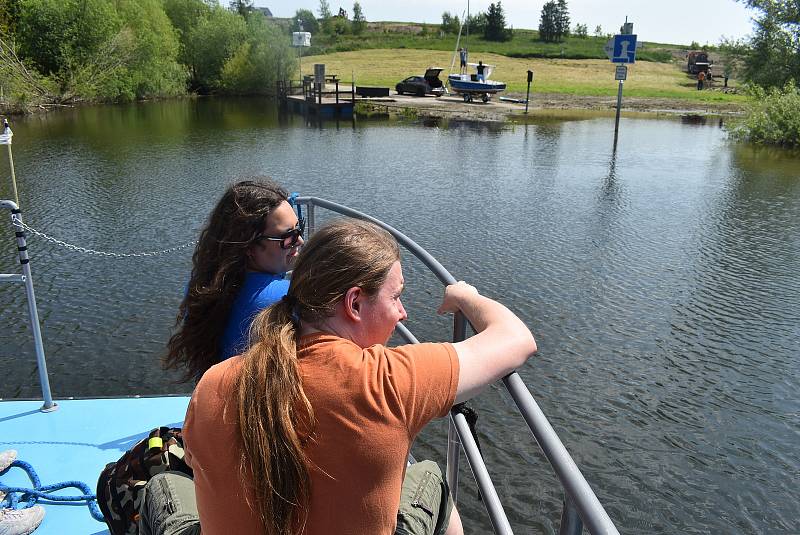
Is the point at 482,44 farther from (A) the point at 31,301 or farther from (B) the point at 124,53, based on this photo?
(A) the point at 31,301

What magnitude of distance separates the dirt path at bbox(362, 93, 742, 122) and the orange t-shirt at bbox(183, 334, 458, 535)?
1335 inches

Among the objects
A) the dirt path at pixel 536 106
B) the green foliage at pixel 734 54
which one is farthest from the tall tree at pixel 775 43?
the dirt path at pixel 536 106

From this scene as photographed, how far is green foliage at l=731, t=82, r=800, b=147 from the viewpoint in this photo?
23.8m

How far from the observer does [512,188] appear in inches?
631

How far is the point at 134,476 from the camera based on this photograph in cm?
209

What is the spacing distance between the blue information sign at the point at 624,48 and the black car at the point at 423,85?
76.7ft

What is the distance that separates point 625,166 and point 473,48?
2491 inches

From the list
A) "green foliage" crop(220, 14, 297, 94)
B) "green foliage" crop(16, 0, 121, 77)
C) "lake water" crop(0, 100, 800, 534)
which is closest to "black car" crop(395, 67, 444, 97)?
"green foliage" crop(220, 14, 297, 94)

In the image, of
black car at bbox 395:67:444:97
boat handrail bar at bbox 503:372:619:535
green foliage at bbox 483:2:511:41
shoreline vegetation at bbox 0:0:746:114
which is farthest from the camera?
green foliage at bbox 483:2:511:41

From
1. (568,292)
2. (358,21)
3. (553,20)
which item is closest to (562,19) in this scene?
(553,20)

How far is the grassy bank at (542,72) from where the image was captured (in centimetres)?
5347

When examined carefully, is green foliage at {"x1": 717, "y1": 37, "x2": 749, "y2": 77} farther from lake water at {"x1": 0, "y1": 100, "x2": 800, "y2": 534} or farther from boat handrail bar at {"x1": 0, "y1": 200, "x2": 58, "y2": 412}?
boat handrail bar at {"x1": 0, "y1": 200, "x2": 58, "y2": 412}

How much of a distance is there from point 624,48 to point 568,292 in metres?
18.3

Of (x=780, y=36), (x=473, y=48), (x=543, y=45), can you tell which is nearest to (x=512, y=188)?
(x=780, y=36)
